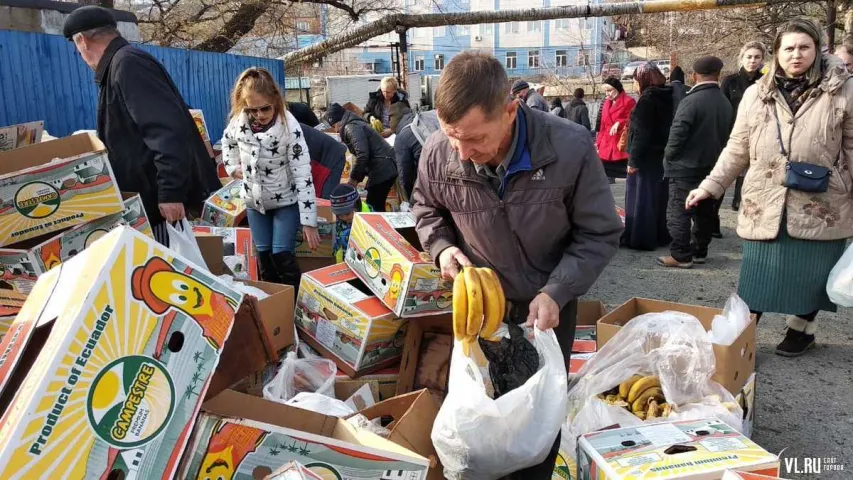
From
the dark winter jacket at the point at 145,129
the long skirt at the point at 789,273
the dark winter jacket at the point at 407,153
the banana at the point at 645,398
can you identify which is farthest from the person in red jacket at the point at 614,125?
the dark winter jacket at the point at 145,129

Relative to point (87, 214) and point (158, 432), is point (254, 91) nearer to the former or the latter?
point (87, 214)

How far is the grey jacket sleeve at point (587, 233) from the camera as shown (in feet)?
6.26

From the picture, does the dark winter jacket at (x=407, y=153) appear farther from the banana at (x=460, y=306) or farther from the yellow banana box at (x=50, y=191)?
the banana at (x=460, y=306)

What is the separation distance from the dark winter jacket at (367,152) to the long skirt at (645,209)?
2483 millimetres

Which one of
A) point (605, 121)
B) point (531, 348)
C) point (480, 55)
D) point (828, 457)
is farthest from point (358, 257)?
point (605, 121)

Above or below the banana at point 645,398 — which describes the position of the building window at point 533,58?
above

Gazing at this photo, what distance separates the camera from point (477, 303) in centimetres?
180

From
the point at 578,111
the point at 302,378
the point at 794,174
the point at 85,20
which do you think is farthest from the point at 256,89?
the point at 578,111

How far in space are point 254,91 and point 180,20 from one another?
12076mm

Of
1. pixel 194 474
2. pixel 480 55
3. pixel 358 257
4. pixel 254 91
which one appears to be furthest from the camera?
pixel 254 91

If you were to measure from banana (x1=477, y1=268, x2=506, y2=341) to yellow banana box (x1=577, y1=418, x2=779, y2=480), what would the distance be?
56 cm

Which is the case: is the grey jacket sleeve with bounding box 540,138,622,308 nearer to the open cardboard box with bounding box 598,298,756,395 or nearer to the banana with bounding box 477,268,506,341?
the banana with bounding box 477,268,506,341

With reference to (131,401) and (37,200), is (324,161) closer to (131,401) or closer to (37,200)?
(37,200)

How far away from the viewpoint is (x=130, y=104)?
2980mm
